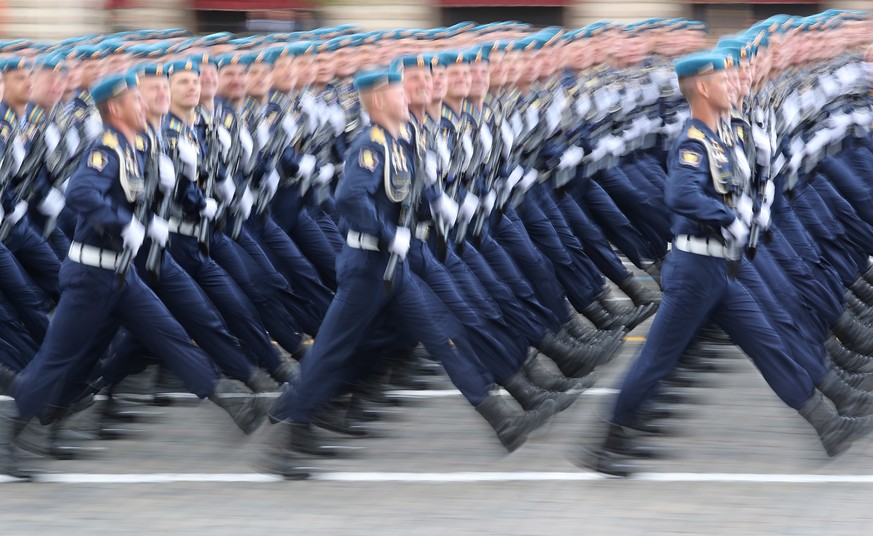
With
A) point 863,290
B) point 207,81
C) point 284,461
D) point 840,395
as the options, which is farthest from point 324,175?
point 840,395

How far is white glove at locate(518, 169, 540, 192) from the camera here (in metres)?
8.56

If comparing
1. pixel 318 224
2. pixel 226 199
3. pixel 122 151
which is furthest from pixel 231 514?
pixel 318 224

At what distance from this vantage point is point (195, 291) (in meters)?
7.12

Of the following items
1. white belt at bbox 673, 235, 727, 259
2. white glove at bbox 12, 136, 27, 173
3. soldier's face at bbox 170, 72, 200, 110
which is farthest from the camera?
white glove at bbox 12, 136, 27, 173

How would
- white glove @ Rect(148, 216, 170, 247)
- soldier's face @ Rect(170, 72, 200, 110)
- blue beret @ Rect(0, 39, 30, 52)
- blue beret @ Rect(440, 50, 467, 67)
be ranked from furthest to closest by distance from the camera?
blue beret @ Rect(0, 39, 30, 52)
blue beret @ Rect(440, 50, 467, 67)
soldier's face @ Rect(170, 72, 200, 110)
white glove @ Rect(148, 216, 170, 247)

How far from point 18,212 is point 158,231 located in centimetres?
137

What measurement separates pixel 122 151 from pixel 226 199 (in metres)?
1.31

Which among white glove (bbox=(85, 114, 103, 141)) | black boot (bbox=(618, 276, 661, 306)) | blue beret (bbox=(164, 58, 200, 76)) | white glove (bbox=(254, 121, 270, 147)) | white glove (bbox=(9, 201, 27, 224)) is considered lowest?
black boot (bbox=(618, 276, 661, 306))

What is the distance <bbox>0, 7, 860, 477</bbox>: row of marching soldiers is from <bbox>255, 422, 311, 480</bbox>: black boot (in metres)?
0.01

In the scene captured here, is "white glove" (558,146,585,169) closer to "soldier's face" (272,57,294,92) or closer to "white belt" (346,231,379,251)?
"soldier's face" (272,57,294,92)

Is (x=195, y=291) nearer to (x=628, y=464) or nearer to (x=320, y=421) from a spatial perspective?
(x=320, y=421)

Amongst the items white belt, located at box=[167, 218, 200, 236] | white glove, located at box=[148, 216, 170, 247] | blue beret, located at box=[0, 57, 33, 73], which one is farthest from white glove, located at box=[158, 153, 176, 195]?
blue beret, located at box=[0, 57, 33, 73]

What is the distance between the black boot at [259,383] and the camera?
739cm

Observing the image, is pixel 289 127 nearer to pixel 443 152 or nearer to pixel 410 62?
pixel 443 152
